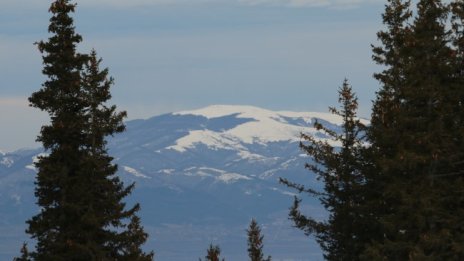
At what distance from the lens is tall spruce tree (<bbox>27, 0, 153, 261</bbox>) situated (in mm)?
30594

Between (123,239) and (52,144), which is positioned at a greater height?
(52,144)

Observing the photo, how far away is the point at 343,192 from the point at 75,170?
1145 centimetres

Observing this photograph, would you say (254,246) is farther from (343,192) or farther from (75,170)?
(75,170)

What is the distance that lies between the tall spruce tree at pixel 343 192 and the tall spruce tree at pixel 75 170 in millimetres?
7972

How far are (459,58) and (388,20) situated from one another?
1424 centimetres

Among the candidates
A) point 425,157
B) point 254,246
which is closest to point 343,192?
point 254,246

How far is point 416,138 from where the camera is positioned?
28.8m

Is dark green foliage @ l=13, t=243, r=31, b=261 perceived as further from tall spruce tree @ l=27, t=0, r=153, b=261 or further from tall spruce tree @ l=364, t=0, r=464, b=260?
tall spruce tree @ l=364, t=0, r=464, b=260

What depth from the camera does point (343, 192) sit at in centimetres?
3916

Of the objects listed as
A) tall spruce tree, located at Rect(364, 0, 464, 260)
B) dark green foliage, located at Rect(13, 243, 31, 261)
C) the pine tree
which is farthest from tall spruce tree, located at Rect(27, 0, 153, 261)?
the pine tree

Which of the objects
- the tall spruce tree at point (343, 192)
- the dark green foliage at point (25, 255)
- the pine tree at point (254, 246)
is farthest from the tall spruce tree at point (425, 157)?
the pine tree at point (254, 246)

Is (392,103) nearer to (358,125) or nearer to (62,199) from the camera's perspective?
(358,125)

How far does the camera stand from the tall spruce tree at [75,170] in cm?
3059

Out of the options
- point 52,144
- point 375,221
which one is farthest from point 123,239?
point 375,221
